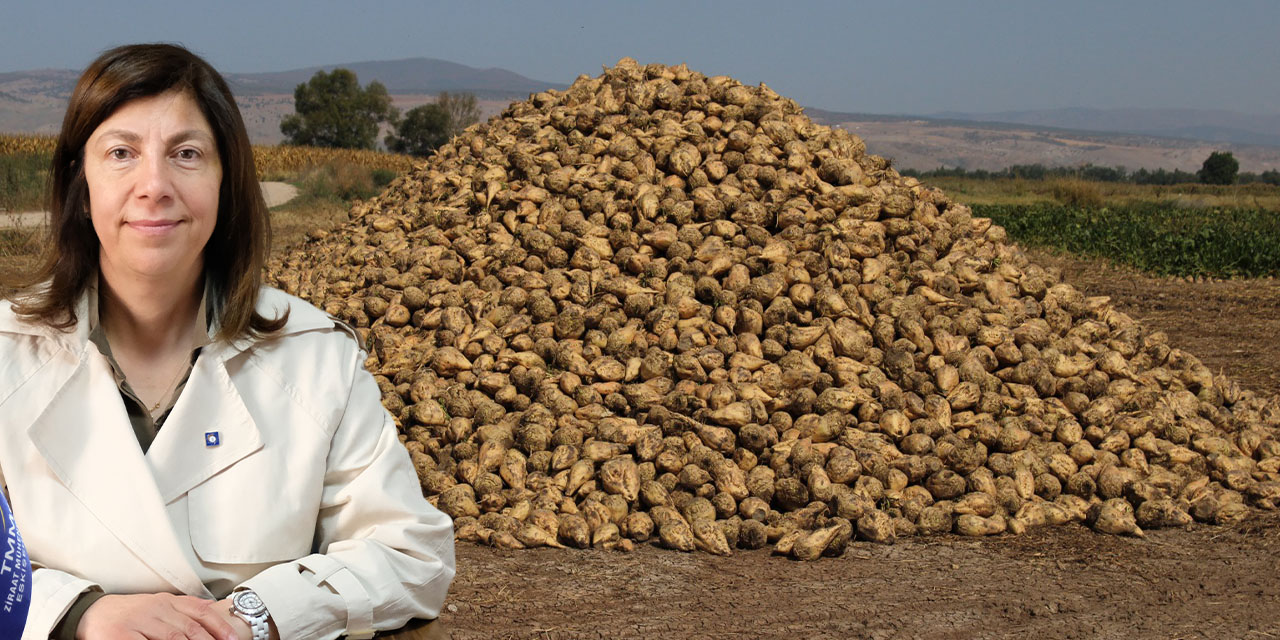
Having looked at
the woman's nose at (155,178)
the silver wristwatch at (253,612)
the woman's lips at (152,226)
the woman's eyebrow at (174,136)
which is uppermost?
the woman's eyebrow at (174,136)

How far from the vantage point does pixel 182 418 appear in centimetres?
161

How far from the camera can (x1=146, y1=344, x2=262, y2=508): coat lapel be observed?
1.61 m

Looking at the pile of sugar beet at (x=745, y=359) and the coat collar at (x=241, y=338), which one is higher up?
the coat collar at (x=241, y=338)

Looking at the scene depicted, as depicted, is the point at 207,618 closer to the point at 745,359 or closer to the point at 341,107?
the point at 745,359

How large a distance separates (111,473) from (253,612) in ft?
0.97

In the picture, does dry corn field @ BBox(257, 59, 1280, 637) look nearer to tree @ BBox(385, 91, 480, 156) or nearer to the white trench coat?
the white trench coat

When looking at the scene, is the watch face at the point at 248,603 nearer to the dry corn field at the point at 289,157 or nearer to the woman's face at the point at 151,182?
the woman's face at the point at 151,182

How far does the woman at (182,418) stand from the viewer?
157 cm

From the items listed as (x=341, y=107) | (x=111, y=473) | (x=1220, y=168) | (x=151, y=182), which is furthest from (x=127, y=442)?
(x=1220, y=168)

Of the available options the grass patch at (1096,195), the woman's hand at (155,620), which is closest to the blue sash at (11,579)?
the woman's hand at (155,620)

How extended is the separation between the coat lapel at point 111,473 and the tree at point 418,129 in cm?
5655

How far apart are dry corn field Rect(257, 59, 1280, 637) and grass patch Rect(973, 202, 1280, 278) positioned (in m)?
8.17

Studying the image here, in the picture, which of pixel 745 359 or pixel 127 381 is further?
pixel 745 359

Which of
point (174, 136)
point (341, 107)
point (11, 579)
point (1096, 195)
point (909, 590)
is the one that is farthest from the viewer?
point (341, 107)
